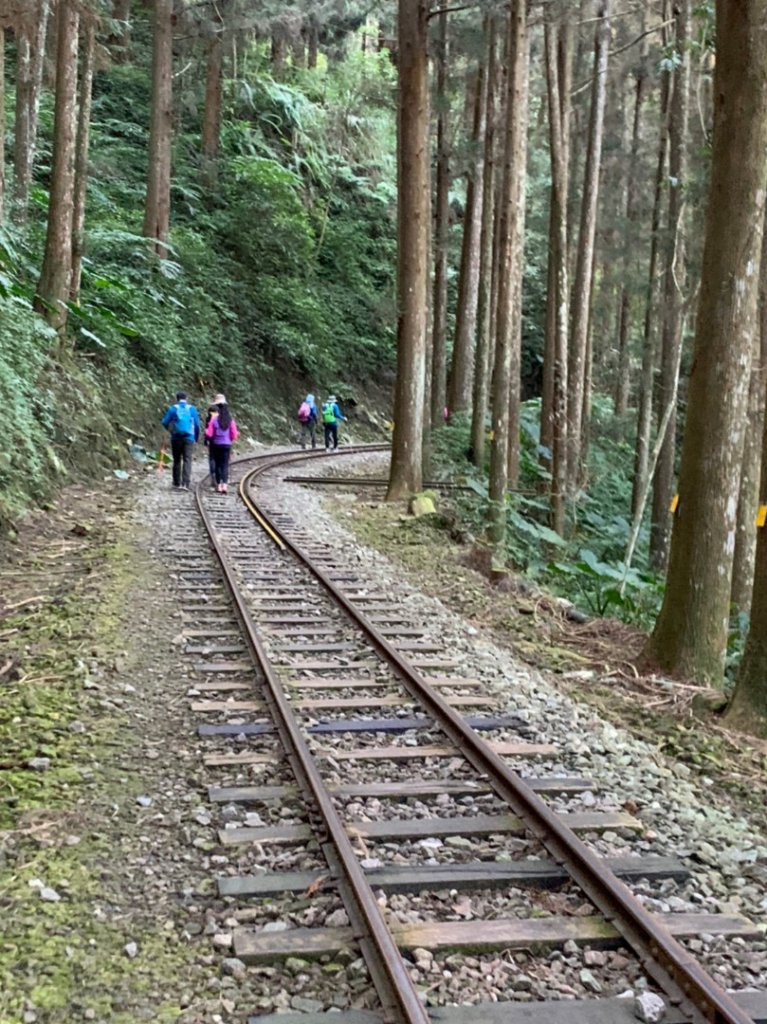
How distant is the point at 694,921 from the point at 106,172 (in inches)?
1178

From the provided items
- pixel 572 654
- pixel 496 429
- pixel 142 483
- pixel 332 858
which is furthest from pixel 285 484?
pixel 332 858

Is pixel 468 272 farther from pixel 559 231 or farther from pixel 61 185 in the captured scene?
pixel 61 185

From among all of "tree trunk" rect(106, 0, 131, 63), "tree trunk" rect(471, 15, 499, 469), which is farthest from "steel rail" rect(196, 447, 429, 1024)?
"tree trunk" rect(106, 0, 131, 63)

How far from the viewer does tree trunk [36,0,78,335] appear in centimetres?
1770

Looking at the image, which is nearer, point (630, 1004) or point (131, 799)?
point (630, 1004)

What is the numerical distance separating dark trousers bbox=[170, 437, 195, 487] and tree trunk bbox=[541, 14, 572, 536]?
6793 mm

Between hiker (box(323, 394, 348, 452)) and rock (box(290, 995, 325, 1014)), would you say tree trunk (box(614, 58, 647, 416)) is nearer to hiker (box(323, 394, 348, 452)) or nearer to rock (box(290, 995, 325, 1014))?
hiker (box(323, 394, 348, 452))

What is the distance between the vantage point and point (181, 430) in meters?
17.6

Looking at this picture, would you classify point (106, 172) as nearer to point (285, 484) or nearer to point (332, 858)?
point (285, 484)

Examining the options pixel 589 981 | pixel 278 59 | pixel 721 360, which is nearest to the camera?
pixel 589 981

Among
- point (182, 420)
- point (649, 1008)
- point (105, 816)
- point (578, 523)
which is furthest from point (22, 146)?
point (649, 1008)

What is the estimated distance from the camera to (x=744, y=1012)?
3.51 m

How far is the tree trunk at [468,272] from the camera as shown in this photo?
23.7 metres

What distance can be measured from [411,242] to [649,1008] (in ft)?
48.9
